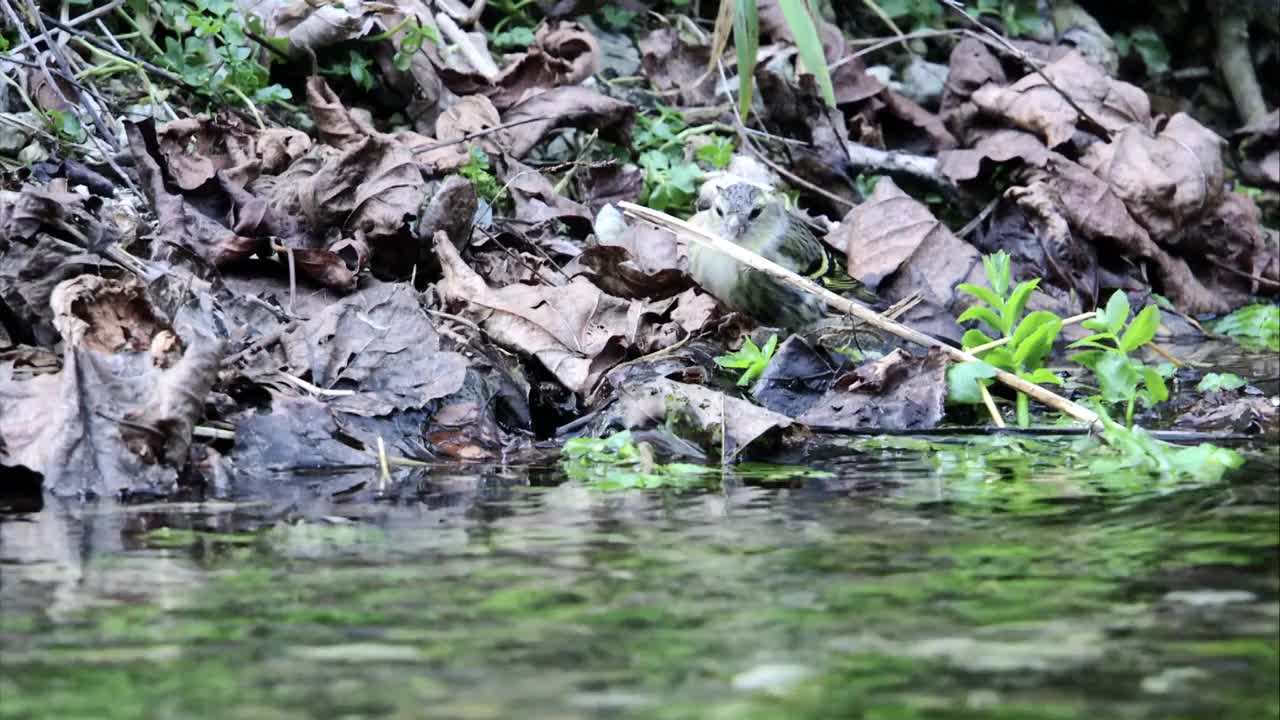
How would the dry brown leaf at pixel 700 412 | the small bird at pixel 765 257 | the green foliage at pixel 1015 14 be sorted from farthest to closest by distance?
the green foliage at pixel 1015 14, the small bird at pixel 765 257, the dry brown leaf at pixel 700 412

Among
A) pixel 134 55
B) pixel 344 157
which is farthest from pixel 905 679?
pixel 134 55

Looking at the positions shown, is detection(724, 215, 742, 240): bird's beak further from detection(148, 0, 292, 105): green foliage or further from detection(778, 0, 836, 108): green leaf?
detection(778, 0, 836, 108): green leaf

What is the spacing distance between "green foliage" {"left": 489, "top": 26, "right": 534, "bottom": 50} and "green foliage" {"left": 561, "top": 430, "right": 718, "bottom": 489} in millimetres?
3457

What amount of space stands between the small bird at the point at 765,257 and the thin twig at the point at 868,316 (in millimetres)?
407

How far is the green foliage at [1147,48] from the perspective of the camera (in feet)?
30.6

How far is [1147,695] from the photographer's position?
1646 millimetres

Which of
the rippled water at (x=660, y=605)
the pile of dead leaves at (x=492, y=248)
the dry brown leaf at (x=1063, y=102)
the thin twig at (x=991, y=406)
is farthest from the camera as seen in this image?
the dry brown leaf at (x=1063, y=102)

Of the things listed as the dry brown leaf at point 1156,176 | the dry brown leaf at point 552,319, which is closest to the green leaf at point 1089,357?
the dry brown leaf at point 552,319

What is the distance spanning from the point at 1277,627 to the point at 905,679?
524 millimetres

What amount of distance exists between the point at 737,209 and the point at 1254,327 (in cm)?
256

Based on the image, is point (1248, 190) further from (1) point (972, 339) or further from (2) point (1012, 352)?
(2) point (1012, 352)

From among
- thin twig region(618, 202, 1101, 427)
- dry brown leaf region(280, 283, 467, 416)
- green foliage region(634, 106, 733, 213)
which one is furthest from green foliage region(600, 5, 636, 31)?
dry brown leaf region(280, 283, 467, 416)

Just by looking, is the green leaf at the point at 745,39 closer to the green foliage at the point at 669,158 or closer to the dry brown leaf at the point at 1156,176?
the green foliage at the point at 669,158

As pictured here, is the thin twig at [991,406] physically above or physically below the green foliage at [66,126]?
→ below
